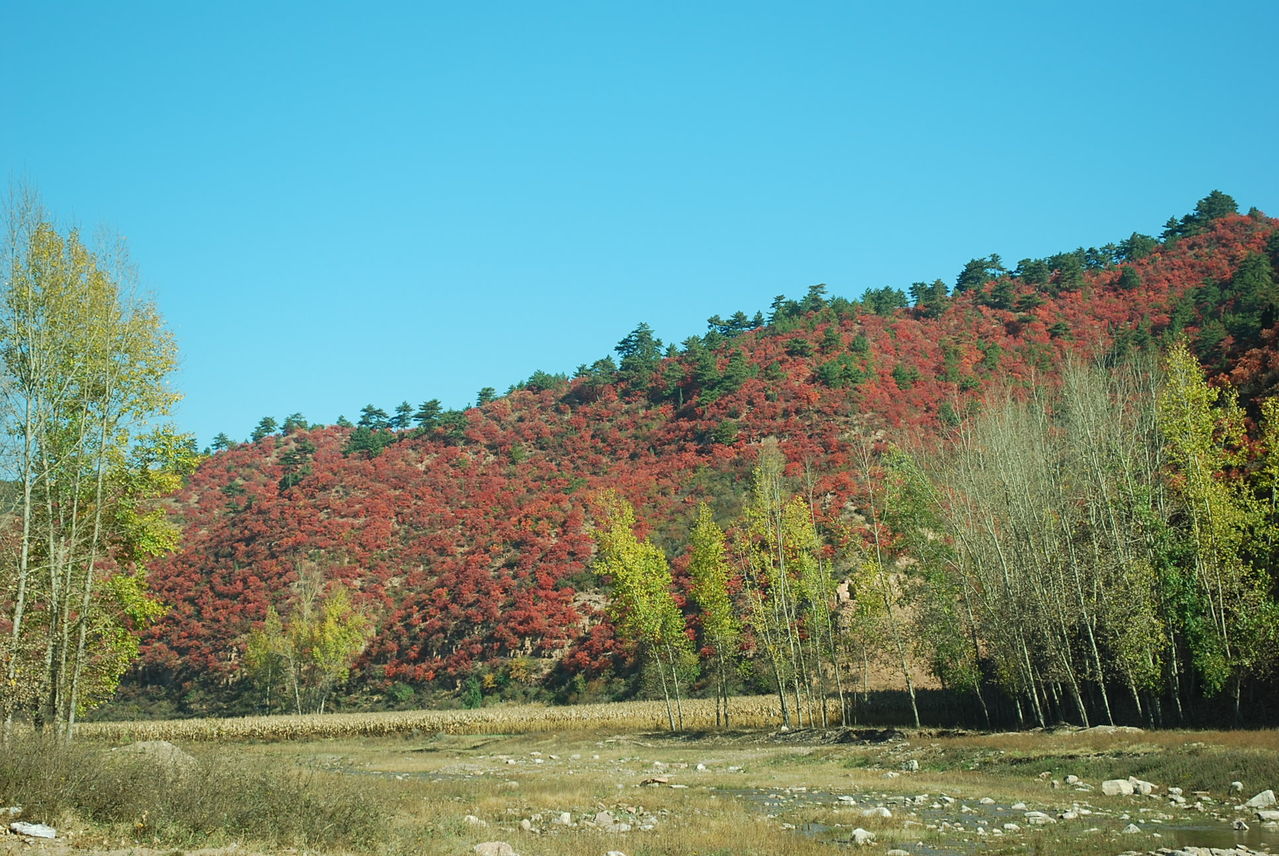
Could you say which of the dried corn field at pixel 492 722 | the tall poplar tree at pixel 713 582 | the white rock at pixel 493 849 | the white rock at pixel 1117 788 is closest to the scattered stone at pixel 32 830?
the white rock at pixel 493 849

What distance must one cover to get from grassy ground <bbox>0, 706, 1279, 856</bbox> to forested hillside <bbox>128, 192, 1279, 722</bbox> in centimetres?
1167

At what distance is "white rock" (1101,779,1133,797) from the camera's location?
781 inches

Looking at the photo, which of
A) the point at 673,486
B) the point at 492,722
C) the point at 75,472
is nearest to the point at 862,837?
the point at 75,472

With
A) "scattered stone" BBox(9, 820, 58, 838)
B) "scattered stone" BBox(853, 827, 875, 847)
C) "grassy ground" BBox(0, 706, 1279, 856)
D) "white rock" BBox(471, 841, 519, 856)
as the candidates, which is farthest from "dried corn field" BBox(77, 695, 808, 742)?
"scattered stone" BBox(9, 820, 58, 838)

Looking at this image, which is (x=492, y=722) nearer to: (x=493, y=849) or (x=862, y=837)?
(x=862, y=837)

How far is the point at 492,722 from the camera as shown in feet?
184

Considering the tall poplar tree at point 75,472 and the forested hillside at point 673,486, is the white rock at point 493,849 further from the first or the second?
the forested hillside at point 673,486

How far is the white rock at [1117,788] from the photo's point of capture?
19828 mm

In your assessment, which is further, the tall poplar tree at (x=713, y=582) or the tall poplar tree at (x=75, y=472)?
the tall poplar tree at (x=713, y=582)

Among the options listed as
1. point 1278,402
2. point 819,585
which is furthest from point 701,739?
point 1278,402

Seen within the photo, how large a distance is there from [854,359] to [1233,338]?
116 feet

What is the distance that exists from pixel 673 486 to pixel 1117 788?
66376 mm

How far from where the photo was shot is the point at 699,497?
8206cm

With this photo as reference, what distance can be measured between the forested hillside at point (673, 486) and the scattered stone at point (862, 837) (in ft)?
72.9
